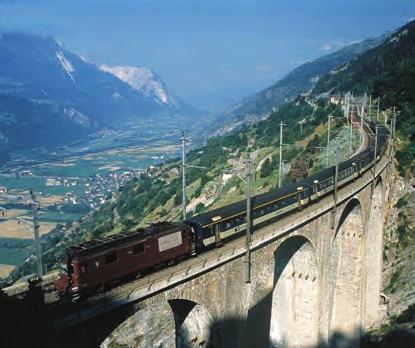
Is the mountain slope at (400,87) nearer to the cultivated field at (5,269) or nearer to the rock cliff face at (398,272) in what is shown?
the rock cliff face at (398,272)

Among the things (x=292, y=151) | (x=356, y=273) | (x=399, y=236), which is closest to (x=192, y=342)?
(x=356, y=273)

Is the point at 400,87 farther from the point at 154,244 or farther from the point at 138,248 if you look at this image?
the point at 138,248

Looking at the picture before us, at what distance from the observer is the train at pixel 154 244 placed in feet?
67.1

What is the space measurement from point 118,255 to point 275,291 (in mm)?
20478

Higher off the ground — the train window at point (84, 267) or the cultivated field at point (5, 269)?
the train window at point (84, 267)

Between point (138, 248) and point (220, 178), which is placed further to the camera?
point (220, 178)

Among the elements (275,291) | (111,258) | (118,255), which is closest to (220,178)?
(275,291)

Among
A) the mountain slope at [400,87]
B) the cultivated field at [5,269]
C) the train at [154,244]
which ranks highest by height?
the mountain slope at [400,87]

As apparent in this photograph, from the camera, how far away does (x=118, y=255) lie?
2189 cm

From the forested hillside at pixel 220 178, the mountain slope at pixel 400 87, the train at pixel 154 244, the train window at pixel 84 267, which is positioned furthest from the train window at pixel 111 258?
the mountain slope at pixel 400 87

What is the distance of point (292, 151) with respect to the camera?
8831 cm

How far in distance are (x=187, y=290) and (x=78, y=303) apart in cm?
527

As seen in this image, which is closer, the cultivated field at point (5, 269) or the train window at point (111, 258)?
the train window at point (111, 258)

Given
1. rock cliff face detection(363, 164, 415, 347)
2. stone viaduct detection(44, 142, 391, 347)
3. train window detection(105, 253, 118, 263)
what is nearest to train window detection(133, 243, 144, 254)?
train window detection(105, 253, 118, 263)
